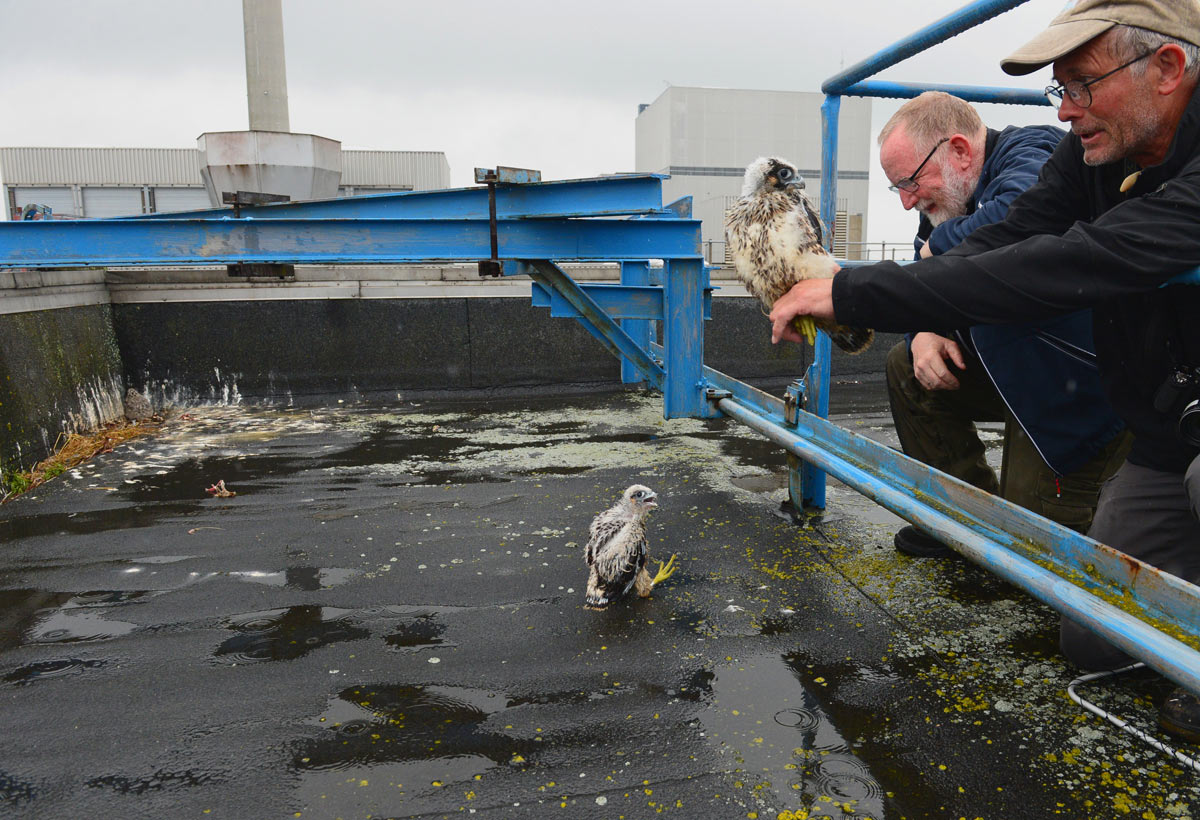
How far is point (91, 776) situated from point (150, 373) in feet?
22.6

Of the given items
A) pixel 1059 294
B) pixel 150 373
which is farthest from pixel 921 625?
pixel 150 373

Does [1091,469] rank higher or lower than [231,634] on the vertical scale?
higher

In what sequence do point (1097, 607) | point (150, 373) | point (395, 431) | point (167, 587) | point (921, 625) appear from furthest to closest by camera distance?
point (150, 373) → point (395, 431) → point (167, 587) → point (921, 625) → point (1097, 607)

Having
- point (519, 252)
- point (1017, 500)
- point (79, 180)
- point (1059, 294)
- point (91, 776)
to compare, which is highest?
point (79, 180)

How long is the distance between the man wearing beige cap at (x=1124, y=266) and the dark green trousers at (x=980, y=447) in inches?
28.9

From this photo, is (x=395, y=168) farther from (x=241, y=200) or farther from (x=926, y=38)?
(x=926, y=38)

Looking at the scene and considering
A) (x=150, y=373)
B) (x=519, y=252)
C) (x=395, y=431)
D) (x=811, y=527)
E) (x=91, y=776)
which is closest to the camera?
(x=91, y=776)

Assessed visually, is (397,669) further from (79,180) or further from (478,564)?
(79,180)

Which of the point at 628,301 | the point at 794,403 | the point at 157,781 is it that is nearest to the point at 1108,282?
the point at 794,403

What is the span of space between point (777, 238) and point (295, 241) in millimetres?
3263

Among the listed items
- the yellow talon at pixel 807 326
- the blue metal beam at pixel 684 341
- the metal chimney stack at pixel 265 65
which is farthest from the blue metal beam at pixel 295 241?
the metal chimney stack at pixel 265 65

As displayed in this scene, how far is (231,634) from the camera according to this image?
3.31 meters

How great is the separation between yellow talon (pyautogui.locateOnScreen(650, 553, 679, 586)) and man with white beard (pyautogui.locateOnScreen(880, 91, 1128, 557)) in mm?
1192

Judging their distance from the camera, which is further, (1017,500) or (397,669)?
(1017,500)
